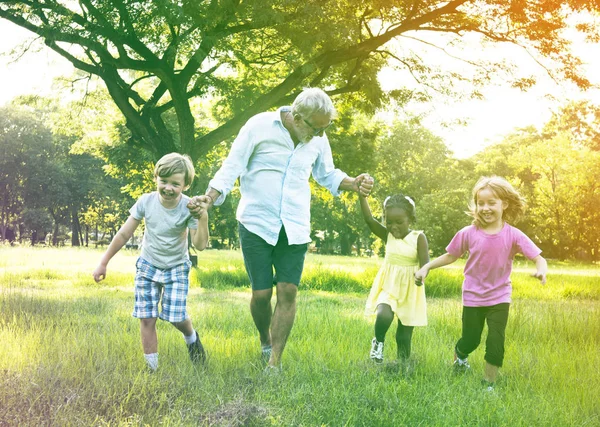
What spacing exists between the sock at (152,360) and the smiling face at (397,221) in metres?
2.24

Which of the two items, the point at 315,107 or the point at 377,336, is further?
the point at 377,336

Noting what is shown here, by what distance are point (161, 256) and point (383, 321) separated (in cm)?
193

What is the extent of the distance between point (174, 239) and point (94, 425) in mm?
1787

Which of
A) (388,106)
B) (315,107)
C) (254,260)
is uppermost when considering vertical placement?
(388,106)

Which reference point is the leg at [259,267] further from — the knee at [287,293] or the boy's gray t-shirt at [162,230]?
the boy's gray t-shirt at [162,230]

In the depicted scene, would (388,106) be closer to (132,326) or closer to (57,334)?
(132,326)

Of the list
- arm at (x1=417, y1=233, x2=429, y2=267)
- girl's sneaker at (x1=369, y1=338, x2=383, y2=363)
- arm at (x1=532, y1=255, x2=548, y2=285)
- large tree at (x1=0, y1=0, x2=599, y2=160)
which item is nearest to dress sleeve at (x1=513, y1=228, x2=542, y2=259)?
arm at (x1=532, y1=255, x2=548, y2=285)

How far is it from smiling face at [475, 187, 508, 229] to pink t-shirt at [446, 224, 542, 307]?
0.13 meters

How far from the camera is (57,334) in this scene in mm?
5258

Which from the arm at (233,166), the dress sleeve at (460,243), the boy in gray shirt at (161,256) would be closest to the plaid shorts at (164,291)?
the boy in gray shirt at (161,256)

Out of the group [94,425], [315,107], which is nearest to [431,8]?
[315,107]

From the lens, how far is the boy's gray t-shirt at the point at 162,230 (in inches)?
181

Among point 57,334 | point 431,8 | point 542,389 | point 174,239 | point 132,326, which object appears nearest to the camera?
point 542,389

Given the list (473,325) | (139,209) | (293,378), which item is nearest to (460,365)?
(473,325)
